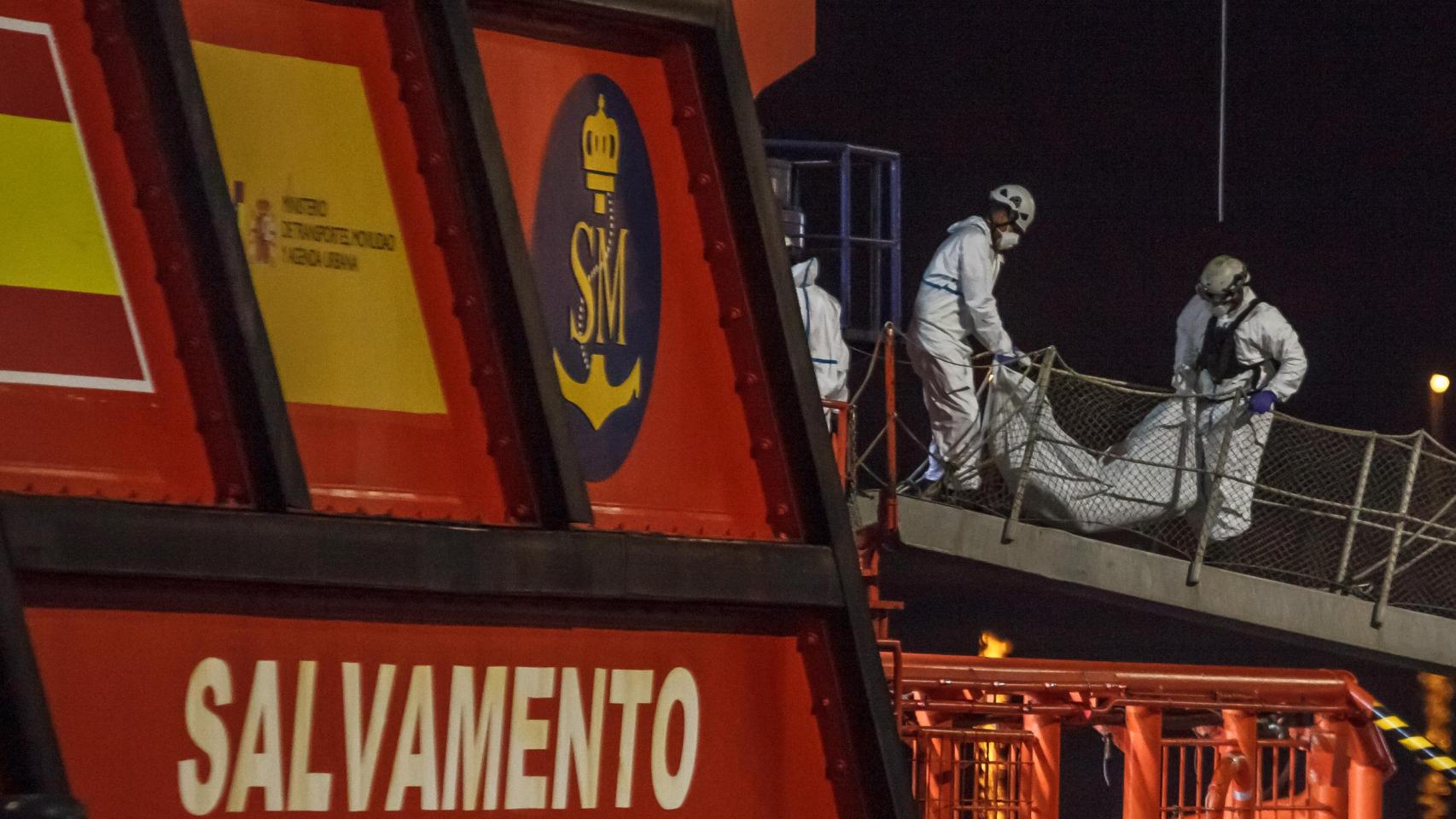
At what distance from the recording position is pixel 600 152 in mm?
3930

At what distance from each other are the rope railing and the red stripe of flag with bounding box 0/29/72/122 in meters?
7.02

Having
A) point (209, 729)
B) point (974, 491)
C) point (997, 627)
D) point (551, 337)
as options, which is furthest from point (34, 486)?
point (997, 627)

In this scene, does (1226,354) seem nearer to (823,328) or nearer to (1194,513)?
(1194,513)

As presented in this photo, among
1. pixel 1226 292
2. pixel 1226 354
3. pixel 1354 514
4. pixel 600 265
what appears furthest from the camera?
pixel 1226 354

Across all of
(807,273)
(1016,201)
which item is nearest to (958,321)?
(1016,201)

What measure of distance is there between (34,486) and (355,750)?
2.14ft

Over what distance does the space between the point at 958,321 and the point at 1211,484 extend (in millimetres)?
1540

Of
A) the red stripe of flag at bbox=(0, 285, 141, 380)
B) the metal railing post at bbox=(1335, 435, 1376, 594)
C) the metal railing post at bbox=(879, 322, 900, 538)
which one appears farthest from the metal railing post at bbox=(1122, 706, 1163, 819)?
the metal railing post at bbox=(1335, 435, 1376, 594)

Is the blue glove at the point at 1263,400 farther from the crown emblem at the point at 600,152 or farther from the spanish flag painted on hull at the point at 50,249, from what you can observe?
the spanish flag painted on hull at the point at 50,249

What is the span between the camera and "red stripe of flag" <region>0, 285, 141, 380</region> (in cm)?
306

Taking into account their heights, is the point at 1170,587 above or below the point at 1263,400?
below

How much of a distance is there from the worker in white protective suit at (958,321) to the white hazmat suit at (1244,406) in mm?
1161

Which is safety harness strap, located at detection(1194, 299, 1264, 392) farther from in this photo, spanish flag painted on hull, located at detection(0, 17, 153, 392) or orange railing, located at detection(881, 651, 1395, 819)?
spanish flag painted on hull, located at detection(0, 17, 153, 392)

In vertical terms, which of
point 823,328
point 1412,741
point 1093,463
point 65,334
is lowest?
point 1412,741
